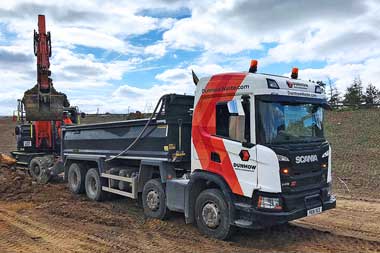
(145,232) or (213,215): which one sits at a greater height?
(213,215)

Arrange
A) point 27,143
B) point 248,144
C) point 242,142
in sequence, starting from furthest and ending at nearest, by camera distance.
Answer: point 27,143
point 242,142
point 248,144

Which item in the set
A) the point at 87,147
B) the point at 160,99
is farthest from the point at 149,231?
the point at 87,147

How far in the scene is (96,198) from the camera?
10984 mm

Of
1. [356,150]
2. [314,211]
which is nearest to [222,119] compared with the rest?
[314,211]

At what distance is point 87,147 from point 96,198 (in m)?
1.43

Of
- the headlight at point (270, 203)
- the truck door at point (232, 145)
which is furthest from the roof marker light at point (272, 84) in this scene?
the headlight at point (270, 203)

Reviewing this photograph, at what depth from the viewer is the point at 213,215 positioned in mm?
7145

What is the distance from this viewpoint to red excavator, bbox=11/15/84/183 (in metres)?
15.2

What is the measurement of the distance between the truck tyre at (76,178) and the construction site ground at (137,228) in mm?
220

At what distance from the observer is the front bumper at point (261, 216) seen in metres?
6.45

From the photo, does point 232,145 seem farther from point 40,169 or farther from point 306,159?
point 40,169

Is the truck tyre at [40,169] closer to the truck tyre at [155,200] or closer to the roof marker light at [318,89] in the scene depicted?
the truck tyre at [155,200]

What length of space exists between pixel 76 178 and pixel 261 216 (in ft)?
23.3

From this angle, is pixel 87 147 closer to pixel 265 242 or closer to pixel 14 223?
pixel 14 223
